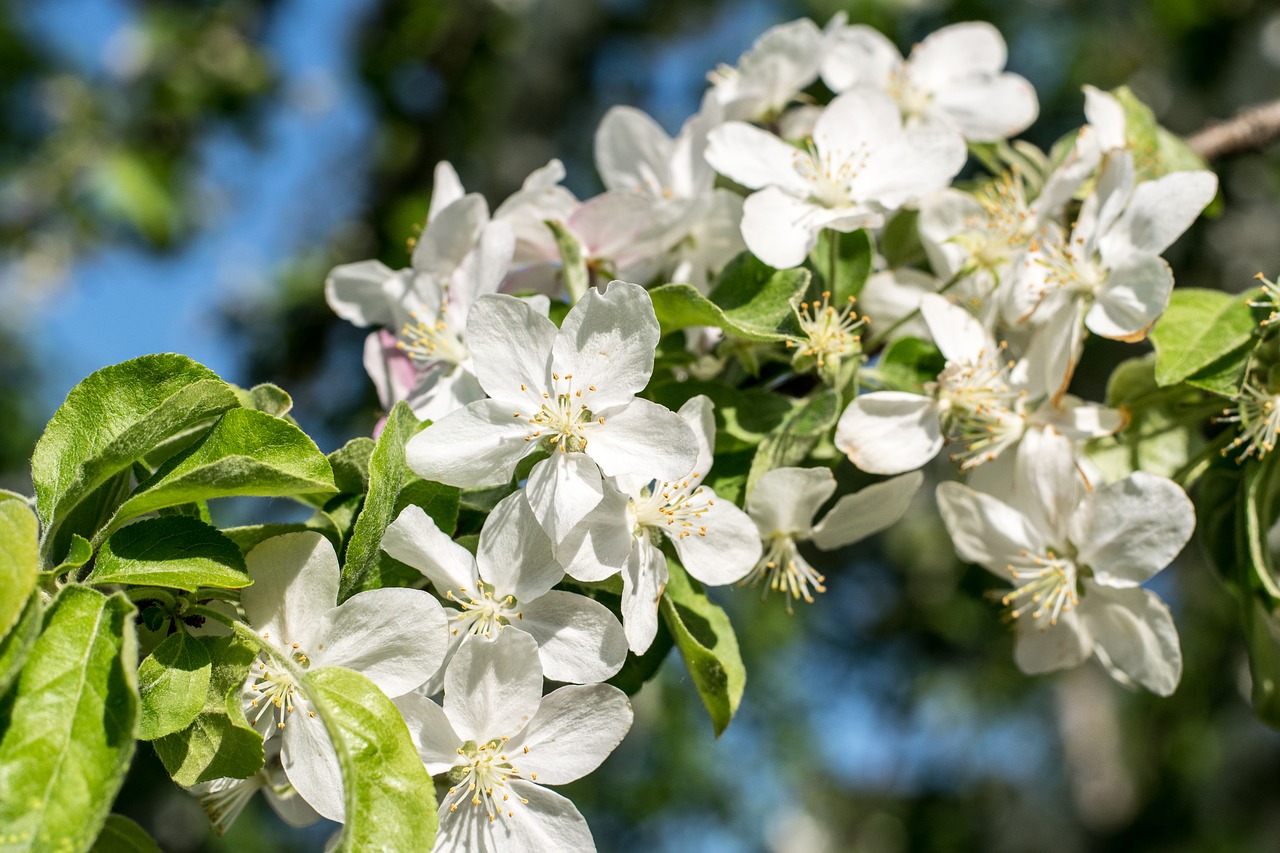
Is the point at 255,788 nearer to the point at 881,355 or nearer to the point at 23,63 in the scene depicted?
the point at 881,355

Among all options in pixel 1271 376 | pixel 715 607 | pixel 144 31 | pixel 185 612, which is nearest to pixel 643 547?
pixel 715 607

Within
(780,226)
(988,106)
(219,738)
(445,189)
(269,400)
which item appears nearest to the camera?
(219,738)

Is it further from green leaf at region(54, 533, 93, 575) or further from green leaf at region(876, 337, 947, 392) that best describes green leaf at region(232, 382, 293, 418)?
green leaf at region(876, 337, 947, 392)

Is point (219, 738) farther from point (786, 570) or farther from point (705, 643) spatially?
point (786, 570)

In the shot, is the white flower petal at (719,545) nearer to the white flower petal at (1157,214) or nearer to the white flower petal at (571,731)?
the white flower petal at (571,731)

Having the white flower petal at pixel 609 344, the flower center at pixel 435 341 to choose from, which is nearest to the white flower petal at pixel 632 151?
the flower center at pixel 435 341

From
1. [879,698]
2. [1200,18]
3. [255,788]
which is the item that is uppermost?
[255,788]

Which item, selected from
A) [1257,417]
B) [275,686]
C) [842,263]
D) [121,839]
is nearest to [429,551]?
[275,686]
